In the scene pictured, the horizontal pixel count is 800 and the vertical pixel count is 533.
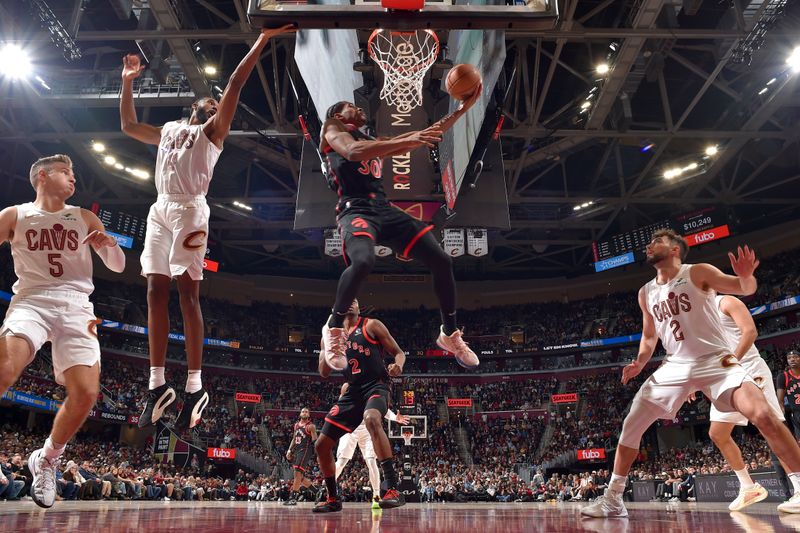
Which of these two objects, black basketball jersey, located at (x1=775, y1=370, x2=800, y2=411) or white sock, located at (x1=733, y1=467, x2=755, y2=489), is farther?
black basketball jersey, located at (x1=775, y1=370, x2=800, y2=411)

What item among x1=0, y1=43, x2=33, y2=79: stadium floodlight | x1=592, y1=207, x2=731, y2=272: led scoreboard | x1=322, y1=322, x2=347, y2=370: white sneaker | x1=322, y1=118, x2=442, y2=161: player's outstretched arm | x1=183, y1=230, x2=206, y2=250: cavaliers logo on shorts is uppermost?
x1=0, y1=43, x2=33, y2=79: stadium floodlight

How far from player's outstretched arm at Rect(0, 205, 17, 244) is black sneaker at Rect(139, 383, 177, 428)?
153cm

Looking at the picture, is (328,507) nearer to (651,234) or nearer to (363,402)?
(363,402)

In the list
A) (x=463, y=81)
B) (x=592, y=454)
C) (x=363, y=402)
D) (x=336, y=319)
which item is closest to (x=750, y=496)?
(x=363, y=402)

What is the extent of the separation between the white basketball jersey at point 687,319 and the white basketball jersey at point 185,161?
13.1 ft

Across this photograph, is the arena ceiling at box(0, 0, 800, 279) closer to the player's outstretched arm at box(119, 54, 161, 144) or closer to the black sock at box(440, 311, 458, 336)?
the player's outstretched arm at box(119, 54, 161, 144)

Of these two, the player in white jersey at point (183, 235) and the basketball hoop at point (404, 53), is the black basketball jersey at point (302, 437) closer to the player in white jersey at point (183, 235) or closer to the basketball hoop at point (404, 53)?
the basketball hoop at point (404, 53)

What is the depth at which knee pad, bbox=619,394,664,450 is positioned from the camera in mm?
4801

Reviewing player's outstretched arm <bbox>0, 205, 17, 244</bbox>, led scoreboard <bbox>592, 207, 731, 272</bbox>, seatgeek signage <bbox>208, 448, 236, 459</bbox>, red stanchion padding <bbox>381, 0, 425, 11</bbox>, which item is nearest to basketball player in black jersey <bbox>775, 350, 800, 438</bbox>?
red stanchion padding <bbox>381, 0, 425, 11</bbox>

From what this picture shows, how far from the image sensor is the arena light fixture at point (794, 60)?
50.8 ft

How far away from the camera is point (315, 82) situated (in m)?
10.6

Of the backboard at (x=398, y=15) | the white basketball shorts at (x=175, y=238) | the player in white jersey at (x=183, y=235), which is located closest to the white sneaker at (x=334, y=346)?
the player in white jersey at (x=183, y=235)

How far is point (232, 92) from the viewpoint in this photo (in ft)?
14.5

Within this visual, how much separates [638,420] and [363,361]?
9.61 feet
